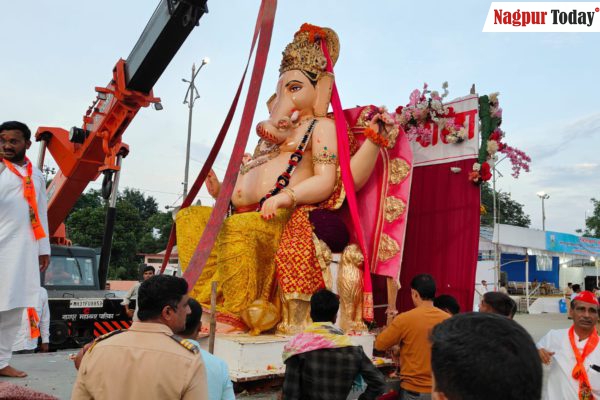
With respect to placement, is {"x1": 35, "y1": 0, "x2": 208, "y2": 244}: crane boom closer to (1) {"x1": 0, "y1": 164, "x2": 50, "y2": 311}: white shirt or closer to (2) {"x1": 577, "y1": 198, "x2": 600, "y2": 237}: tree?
(1) {"x1": 0, "y1": 164, "x2": 50, "y2": 311}: white shirt

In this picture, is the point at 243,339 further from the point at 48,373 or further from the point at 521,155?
the point at 521,155

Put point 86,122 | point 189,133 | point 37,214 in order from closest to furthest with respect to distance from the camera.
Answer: point 37,214
point 86,122
point 189,133

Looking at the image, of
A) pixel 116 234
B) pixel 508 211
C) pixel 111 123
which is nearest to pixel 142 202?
pixel 116 234

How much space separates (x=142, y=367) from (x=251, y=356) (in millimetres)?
2630

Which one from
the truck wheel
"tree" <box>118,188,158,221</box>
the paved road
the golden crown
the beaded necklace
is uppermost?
"tree" <box>118,188,158,221</box>

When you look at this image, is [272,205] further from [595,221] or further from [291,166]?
[595,221]

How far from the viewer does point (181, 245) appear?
5.07m

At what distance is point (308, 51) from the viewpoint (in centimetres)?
578

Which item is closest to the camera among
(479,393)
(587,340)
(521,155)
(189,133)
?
(479,393)

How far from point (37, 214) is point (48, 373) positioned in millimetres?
1312

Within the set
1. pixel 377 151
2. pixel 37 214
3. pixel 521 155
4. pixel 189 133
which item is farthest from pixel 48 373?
pixel 189 133

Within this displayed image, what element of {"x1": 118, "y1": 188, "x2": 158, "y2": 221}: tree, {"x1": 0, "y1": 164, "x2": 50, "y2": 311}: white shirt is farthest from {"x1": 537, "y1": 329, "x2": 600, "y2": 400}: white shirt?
{"x1": 118, "y1": 188, "x2": 158, "y2": 221}: tree

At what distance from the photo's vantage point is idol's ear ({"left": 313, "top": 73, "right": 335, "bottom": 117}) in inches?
226

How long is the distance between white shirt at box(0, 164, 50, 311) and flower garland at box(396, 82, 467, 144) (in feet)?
12.8
